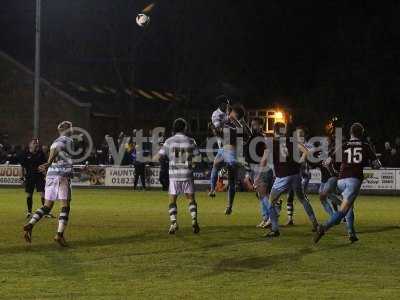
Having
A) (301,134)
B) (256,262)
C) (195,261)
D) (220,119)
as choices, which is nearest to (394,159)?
(220,119)

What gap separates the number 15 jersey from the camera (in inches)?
668

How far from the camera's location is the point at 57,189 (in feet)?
55.4

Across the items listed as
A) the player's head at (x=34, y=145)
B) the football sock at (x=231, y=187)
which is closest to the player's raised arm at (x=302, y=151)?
the football sock at (x=231, y=187)

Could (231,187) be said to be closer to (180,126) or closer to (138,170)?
(180,126)

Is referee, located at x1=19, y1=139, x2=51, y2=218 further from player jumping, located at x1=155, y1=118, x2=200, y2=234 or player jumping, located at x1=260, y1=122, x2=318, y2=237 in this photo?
player jumping, located at x1=260, y1=122, x2=318, y2=237

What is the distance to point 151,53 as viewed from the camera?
63.0 metres

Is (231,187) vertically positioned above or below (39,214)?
above

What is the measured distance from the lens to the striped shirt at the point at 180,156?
18875 mm

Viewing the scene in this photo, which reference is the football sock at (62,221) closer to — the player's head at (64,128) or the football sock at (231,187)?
the player's head at (64,128)

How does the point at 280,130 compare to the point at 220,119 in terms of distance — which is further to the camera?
the point at 220,119

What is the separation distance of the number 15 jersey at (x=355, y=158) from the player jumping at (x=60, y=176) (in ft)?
17.4

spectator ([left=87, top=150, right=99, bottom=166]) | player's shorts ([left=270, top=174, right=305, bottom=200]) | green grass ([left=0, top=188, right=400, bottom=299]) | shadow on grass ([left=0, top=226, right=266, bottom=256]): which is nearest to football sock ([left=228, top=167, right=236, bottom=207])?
green grass ([left=0, top=188, right=400, bottom=299])

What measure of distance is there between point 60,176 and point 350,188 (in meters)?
5.55

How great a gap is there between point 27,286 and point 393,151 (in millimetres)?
30487
